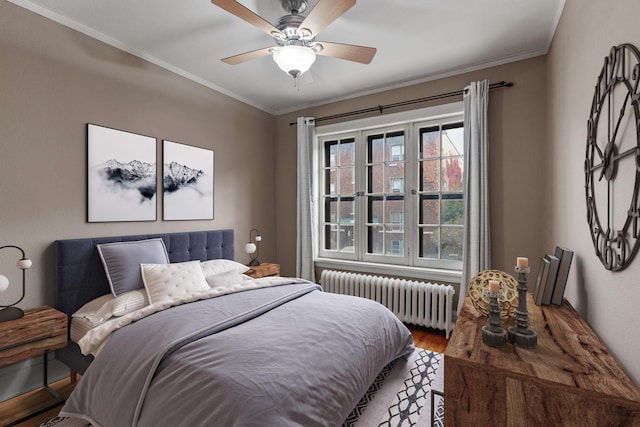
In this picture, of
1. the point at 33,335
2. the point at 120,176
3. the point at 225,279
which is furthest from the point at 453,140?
the point at 33,335

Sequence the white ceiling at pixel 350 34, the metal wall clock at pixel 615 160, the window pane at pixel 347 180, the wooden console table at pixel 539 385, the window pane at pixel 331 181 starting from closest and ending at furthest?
1. the wooden console table at pixel 539 385
2. the metal wall clock at pixel 615 160
3. the white ceiling at pixel 350 34
4. the window pane at pixel 347 180
5. the window pane at pixel 331 181

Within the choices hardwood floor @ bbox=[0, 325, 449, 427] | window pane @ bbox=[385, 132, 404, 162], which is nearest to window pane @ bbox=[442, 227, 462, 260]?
window pane @ bbox=[385, 132, 404, 162]

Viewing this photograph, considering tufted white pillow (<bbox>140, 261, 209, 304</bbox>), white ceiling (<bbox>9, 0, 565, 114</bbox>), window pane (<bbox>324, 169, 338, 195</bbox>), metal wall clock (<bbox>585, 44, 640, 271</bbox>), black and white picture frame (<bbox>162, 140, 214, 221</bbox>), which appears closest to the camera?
metal wall clock (<bbox>585, 44, 640, 271</bbox>)

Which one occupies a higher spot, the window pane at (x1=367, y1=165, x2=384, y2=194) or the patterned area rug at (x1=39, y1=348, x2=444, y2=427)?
the window pane at (x1=367, y1=165, x2=384, y2=194)

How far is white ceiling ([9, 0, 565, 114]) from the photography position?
222 centimetres

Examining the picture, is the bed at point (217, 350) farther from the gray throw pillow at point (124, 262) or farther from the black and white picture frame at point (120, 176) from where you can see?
the black and white picture frame at point (120, 176)

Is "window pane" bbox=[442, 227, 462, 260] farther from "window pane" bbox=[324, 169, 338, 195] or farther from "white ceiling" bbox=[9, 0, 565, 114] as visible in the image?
"white ceiling" bbox=[9, 0, 565, 114]

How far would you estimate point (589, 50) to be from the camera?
60.9 inches

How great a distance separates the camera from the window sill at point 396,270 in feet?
10.5

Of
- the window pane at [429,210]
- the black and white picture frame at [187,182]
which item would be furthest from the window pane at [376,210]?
the black and white picture frame at [187,182]

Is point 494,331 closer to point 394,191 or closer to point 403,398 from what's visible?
point 403,398

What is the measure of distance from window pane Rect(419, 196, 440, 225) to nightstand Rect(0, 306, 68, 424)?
326 cm

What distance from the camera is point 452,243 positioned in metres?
3.31

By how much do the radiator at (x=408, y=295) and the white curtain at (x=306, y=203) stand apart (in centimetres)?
48
